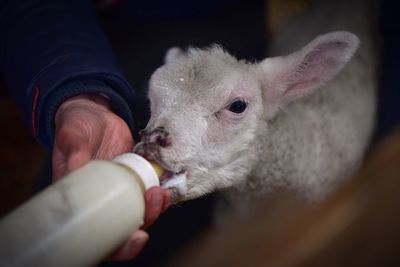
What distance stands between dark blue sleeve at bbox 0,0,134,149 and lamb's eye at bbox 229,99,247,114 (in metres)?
0.23

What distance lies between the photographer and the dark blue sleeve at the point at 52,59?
33.1 inches

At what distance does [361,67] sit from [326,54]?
57 centimetres

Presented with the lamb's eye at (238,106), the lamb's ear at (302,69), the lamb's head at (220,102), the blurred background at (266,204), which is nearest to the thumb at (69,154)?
the lamb's head at (220,102)

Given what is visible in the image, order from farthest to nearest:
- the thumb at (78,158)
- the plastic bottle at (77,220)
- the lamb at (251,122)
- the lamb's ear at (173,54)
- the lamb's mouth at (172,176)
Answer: the lamb's ear at (173,54) < the lamb at (251,122) < the lamb's mouth at (172,176) < the thumb at (78,158) < the plastic bottle at (77,220)

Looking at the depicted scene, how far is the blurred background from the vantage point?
0.50 metres

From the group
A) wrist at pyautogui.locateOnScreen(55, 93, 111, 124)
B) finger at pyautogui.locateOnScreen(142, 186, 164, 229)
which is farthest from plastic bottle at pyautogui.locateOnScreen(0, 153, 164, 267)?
wrist at pyautogui.locateOnScreen(55, 93, 111, 124)

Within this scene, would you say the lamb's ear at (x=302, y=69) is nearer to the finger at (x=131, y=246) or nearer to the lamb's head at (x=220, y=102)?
the lamb's head at (x=220, y=102)

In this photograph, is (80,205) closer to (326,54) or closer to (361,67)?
(326,54)

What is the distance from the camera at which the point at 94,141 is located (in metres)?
0.80

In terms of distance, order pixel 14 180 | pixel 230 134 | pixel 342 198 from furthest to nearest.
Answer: pixel 14 180
pixel 230 134
pixel 342 198

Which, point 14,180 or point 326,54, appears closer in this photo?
point 326,54

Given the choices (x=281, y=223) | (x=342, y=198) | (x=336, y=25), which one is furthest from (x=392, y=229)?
(x=336, y=25)

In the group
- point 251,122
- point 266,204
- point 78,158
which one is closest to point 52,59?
point 78,158

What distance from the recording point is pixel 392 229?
2.39ft
